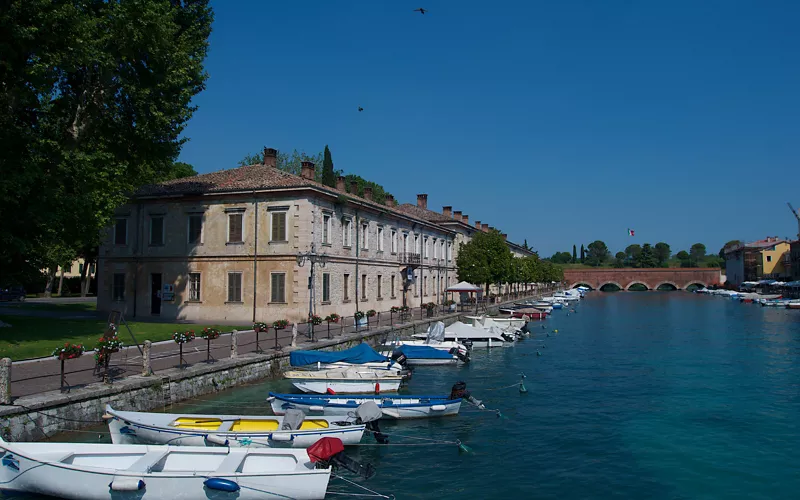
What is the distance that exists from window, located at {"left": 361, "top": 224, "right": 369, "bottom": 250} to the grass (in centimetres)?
1160

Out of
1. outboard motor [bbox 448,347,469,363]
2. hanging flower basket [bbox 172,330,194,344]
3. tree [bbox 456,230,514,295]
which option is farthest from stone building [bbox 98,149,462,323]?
tree [bbox 456,230,514,295]

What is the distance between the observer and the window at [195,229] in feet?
116

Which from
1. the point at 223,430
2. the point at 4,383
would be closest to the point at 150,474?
the point at 223,430

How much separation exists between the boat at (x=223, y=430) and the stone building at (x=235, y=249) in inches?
747

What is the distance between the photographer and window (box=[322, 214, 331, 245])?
34.8 m

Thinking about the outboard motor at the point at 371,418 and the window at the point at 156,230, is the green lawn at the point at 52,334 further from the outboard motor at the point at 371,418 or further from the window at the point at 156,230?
the outboard motor at the point at 371,418

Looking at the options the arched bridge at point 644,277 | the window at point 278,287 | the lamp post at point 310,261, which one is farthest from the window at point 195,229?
the arched bridge at point 644,277

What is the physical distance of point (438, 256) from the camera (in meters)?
57.8

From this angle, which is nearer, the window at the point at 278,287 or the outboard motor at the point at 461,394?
the outboard motor at the point at 461,394

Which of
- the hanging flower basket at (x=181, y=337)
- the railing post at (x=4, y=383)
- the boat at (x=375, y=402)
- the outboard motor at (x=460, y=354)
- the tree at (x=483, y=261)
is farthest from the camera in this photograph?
the tree at (x=483, y=261)

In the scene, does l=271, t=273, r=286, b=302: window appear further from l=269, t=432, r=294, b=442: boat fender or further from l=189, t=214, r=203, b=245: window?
l=269, t=432, r=294, b=442: boat fender

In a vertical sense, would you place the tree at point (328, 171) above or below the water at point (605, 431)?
above

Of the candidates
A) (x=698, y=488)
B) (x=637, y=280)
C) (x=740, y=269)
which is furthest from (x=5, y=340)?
(x=740, y=269)

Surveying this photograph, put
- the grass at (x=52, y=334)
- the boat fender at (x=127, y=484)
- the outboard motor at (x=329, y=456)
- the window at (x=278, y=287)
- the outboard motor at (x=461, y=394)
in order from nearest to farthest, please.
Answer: the boat fender at (x=127, y=484), the outboard motor at (x=329, y=456), the outboard motor at (x=461, y=394), the grass at (x=52, y=334), the window at (x=278, y=287)
